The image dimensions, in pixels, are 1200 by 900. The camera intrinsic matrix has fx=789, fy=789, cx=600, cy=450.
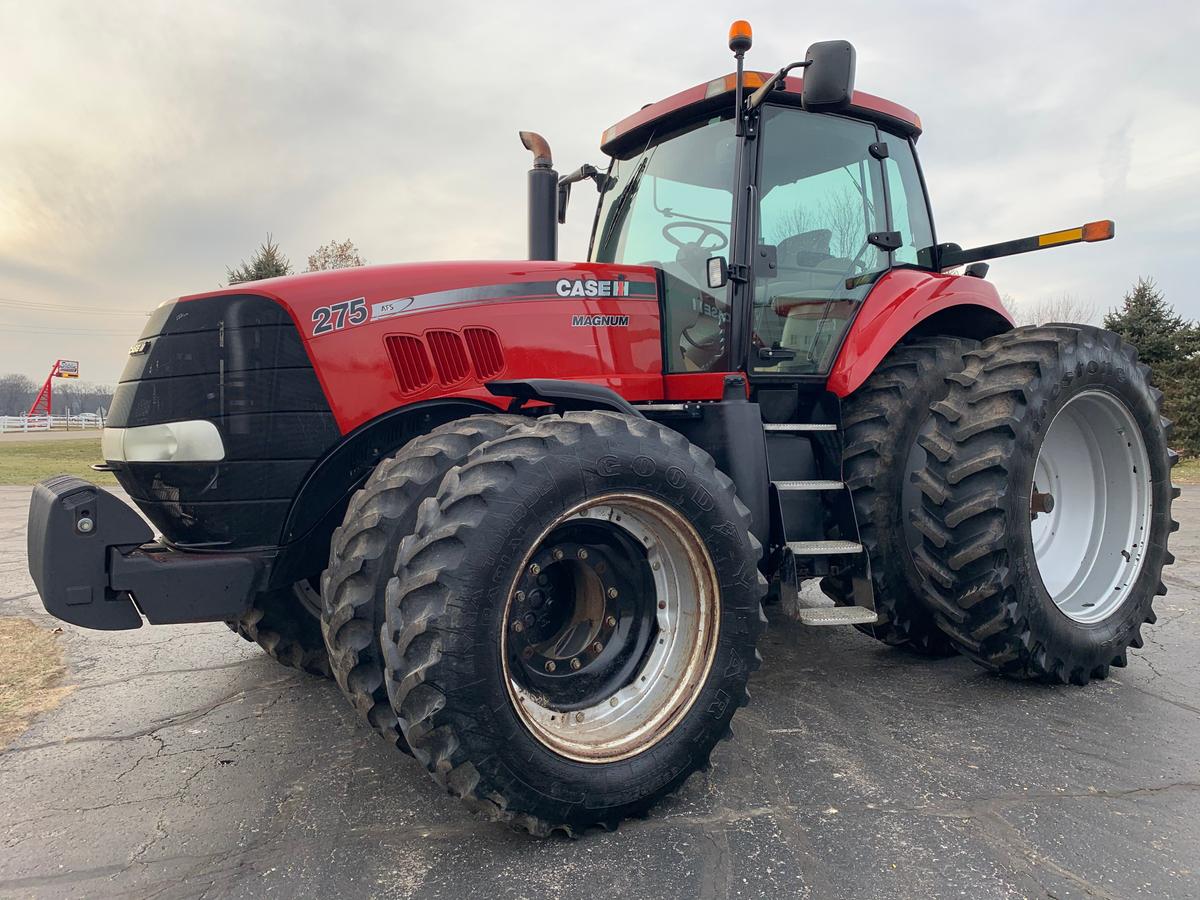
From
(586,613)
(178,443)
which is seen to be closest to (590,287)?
(586,613)

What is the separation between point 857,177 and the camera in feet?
12.9

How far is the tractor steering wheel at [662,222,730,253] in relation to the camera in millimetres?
3531

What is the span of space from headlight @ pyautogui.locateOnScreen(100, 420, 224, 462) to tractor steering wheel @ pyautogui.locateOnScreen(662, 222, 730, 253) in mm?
2152

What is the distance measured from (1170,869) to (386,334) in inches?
114

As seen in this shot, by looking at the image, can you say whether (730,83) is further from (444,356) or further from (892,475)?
(892,475)

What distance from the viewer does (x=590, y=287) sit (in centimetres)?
330

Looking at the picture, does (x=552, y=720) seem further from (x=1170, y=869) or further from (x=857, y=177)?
(x=857, y=177)

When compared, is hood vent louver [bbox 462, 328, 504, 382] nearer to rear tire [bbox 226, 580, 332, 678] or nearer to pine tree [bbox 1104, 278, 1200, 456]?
rear tire [bbox 226, 580, 332, 678]

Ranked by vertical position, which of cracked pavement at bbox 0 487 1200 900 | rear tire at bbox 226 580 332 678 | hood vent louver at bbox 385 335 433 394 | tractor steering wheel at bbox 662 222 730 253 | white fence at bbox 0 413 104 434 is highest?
tractor steering wheel at bbox 662 222 730 253

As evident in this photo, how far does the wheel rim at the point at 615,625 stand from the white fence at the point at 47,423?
41931 mm

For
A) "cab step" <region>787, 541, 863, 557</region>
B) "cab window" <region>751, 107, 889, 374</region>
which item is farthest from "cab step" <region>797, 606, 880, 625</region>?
"cab window" <region>751, 107, 889, 374</region>

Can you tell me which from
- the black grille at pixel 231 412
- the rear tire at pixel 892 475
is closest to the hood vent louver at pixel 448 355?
the black grille at pixel 231 412

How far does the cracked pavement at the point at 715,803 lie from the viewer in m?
2.12

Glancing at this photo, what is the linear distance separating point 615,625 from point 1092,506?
2862 mm
